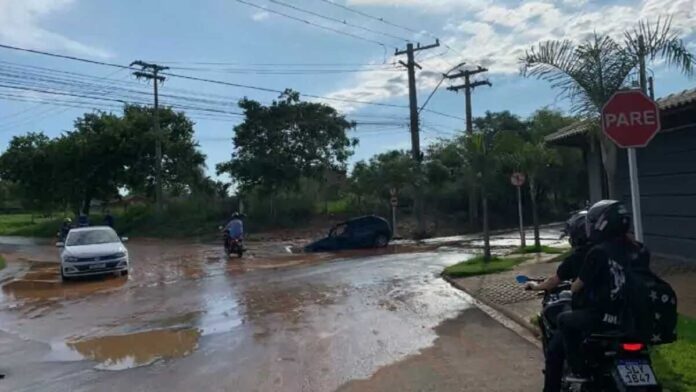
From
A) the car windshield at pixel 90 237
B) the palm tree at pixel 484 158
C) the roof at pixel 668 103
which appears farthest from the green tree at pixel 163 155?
the roof at pixel 668 103

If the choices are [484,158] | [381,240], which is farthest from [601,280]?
[381,240]

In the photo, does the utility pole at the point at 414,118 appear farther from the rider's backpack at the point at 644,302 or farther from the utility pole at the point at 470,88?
the rider's backpack at the point at 644,302

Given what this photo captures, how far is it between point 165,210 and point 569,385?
43979 mm

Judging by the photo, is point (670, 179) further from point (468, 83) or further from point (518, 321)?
Result: point (468, 83)

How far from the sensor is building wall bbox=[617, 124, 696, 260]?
13.2 meters

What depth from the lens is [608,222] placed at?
A: 4539mm

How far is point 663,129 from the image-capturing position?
13.8 metres

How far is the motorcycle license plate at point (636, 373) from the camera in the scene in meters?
4.20

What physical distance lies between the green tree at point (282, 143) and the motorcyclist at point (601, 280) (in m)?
36.9

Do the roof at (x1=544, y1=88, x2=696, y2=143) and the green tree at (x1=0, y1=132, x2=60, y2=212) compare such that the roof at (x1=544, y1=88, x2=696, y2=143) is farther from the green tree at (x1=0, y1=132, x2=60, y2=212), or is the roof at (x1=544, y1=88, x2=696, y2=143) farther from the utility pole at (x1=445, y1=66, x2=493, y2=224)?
the green tree at (x1=0, y1=132, x2=60, y2=212)

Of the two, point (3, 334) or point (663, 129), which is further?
point (663, 129)

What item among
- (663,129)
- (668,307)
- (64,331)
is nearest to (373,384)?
(668,307)

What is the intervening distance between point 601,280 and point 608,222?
399 millimetres

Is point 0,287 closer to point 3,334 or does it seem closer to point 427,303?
point 3,334
